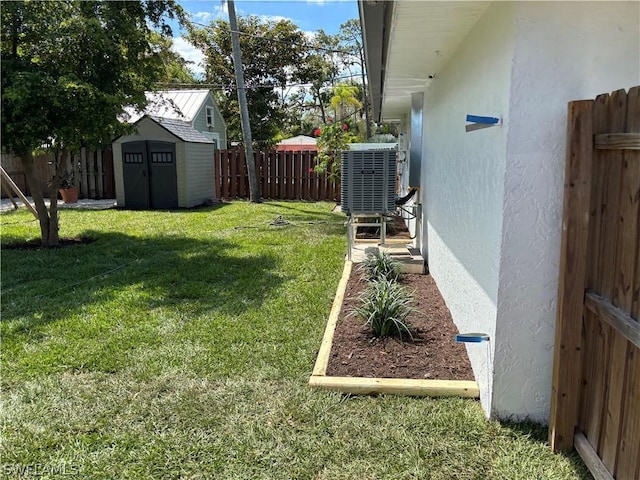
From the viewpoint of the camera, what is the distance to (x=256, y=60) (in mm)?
25484

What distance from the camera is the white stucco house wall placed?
222cm

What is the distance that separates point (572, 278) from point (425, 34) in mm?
1823

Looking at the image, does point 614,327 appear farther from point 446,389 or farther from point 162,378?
point 162,378

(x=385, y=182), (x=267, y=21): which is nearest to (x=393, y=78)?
(x=385, y=182)

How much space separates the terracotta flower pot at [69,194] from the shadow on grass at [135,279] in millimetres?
7237

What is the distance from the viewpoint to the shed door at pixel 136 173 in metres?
12.6

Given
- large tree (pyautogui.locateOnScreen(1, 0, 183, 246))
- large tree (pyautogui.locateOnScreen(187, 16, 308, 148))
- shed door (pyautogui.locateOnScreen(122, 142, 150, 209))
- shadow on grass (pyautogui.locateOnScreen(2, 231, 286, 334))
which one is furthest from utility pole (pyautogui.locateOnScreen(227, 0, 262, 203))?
large tree (pyautogui.locateOnScreen(187, 16, 308, 148))

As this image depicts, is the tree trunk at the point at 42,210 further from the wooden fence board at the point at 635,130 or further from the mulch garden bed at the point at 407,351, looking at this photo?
the wooden fence board at the point at 635,130

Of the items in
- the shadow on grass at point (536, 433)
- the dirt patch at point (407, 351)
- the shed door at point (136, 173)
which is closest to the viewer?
the shadow on grass at point (536, 433)

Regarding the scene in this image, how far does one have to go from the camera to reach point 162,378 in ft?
10.0

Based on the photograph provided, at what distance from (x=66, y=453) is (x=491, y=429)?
6.80 feet

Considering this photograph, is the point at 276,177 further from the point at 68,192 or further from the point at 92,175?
the point at 68,192

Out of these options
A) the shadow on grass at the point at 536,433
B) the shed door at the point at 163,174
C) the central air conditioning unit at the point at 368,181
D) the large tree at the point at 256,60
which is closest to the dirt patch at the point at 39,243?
the central air conditioning unit at the point at 368,181

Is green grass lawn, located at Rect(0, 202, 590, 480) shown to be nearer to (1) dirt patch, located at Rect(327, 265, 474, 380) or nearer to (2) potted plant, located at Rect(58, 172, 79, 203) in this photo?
(1) dirt patch, located at Rect(327, 265, 474, 380)
